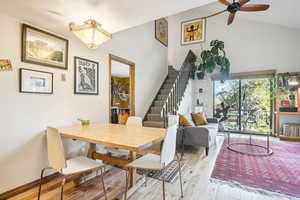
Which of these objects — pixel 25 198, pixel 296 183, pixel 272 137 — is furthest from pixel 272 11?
pixel 25 198

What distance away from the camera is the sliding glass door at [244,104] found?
555cm

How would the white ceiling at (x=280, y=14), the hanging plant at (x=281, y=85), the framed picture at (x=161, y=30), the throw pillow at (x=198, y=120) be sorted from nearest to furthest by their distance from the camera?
1. the white ceiling at (x=280, y=14)
2. the throw pillow at (x=198, y=120)
3. the hanging plant at (x=281, y=85)
4. the framed picture at (x=161, y=30)

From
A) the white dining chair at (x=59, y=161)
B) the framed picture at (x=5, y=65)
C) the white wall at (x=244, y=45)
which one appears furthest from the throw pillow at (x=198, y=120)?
the framed picture at (x=5, y=65)

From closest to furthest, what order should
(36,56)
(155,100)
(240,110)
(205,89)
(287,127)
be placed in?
(36,56) → (287,127) → (155,100) → (240,110) → (205,89)

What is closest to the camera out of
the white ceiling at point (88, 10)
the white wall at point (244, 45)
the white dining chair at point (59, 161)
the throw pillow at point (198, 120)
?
the white dining chair at point (59, 161)

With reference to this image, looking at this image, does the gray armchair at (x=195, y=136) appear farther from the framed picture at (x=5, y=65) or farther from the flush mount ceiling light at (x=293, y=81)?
the flush mount ceiling light at (x=293, y=81)

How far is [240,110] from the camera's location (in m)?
5.93

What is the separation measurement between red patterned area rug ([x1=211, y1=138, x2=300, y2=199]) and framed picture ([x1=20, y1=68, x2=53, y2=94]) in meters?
2.70

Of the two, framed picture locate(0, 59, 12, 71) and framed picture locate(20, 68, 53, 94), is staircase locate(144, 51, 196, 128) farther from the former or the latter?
framed picture locate(0, 59, 12, 71)

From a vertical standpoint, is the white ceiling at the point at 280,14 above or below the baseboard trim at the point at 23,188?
above

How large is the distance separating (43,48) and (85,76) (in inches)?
28.2

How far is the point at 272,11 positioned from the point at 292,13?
0.45m

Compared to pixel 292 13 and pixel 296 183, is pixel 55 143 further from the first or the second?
pixel 292 13

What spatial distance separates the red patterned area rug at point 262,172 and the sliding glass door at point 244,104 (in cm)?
218
